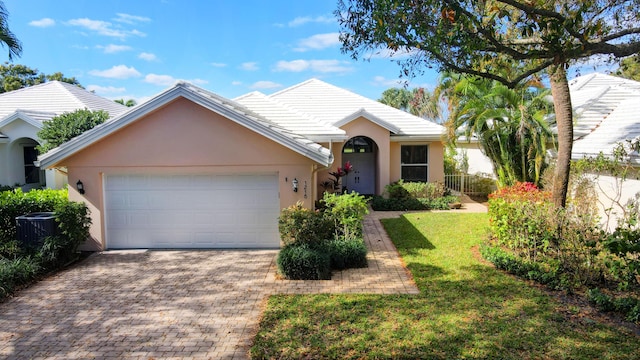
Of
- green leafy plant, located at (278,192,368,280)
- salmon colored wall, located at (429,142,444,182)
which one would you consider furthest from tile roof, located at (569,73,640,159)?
green leafy plant, located at (278,192,368,280)

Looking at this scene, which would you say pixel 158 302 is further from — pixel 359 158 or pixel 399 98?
pixel 399 98

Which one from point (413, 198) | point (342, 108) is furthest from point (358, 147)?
point (413, 198)

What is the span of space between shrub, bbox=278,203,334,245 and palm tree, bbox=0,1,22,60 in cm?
917

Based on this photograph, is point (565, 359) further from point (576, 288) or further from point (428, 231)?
point (428, 231)

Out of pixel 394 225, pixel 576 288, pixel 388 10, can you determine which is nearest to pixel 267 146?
pixel 388 10

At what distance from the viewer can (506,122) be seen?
16547 millimetres

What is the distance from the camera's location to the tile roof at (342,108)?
17781mm

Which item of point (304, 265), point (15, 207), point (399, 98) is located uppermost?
point (399, 98)

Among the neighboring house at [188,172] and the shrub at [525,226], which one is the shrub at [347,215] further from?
the shrub at [525,226]

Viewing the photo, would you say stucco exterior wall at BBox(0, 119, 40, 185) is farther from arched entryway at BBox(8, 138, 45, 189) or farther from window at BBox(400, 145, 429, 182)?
window at BBox(400, 145, 429, 182)

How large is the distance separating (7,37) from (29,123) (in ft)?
25.9

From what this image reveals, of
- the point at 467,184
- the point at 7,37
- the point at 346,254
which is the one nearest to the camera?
the point at 346,254

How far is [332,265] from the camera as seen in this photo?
30.1ft

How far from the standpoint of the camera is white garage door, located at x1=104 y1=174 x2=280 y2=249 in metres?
10.7
